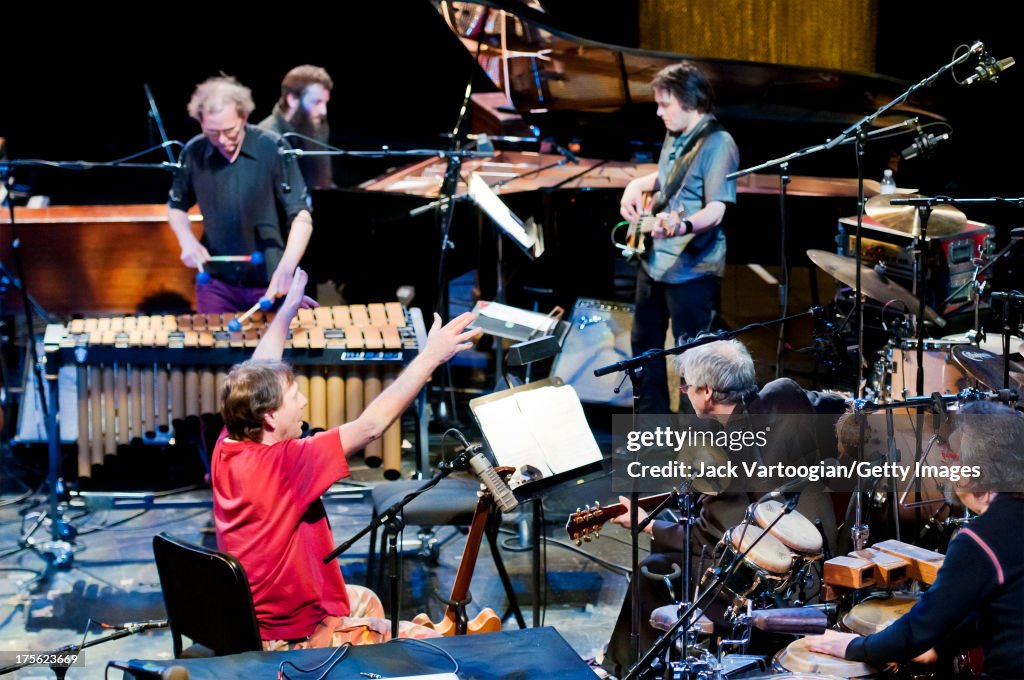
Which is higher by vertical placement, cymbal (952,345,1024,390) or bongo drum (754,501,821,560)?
cymbal (952,345,1024,390)

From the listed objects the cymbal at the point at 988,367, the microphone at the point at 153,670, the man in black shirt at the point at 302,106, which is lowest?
the microphone at the point at 153,670

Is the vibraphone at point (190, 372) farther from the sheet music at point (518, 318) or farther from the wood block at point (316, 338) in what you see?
the sheet music at point (518, 318)

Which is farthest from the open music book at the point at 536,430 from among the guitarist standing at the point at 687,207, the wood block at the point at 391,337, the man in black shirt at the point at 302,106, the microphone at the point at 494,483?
the man in black shirt at the point at 302,106

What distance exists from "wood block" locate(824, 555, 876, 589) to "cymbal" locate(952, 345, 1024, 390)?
1268mm

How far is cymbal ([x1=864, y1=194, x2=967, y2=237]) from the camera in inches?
216

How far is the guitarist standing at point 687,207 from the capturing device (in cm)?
538

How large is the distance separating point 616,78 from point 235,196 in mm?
2540

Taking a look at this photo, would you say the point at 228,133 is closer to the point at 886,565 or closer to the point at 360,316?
the point at 360,316

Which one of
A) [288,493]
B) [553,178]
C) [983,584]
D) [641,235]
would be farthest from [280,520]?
[553,178]

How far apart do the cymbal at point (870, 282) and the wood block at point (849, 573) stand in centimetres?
213

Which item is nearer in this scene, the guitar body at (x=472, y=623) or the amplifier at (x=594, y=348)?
the guitar body at (x=472, y=623)

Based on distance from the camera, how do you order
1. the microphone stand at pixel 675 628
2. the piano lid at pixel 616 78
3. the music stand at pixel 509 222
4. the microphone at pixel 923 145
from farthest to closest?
the piano lid at pixel 616 78 → the microphone at pixel 923 145 → the music stand at pixel 509 222 → the microphone stand at pixel 675 628

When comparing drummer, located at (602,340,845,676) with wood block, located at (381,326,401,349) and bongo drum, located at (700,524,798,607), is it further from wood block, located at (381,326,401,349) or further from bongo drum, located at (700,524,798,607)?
wood block, located at (381,326,401,349)

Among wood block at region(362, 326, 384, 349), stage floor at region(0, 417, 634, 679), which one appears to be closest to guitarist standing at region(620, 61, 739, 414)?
stage floor at region(0, 417, 634, 679)
